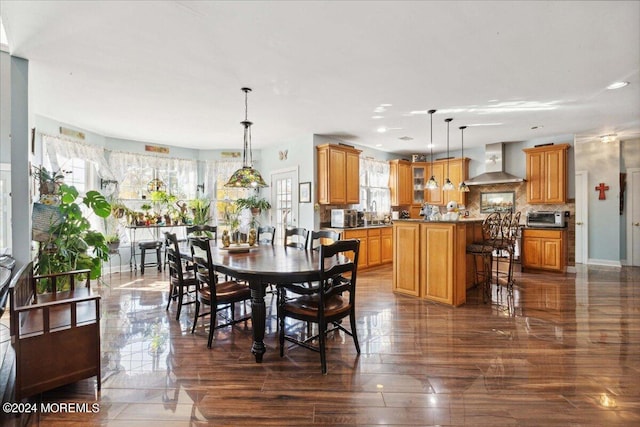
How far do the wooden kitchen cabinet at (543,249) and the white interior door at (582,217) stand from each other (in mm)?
1702

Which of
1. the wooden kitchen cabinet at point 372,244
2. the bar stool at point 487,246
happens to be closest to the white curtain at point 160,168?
the wooden kitchen cabinet at point 372,244

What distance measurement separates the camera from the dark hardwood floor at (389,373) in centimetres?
188

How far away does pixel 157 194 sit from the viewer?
6.27 m

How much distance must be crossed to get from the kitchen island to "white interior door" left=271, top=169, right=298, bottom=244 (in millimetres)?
2464

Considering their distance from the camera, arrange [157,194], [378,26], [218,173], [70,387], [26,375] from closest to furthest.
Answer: [26,375]
[70,387]
[378,26]
[157,194]
[218,173]

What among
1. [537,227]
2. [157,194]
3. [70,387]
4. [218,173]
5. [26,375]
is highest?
[218,173]

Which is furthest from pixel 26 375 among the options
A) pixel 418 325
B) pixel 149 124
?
pixel 149 124

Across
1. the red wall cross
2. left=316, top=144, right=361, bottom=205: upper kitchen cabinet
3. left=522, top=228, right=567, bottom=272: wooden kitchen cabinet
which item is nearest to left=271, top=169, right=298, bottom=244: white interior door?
left=316, top=144, right=361, bottom=205: upper kitchen cabinet

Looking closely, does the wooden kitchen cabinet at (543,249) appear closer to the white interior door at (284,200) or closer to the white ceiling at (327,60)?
the white ceiling at (327,60)

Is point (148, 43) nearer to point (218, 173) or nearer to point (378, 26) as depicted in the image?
point (378, 26)

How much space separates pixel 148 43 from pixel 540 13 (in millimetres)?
3076

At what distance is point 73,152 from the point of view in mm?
5156

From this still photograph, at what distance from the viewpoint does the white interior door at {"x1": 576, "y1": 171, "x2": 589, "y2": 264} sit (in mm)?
6824

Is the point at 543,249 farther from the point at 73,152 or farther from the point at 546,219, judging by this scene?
the point at 73,152
